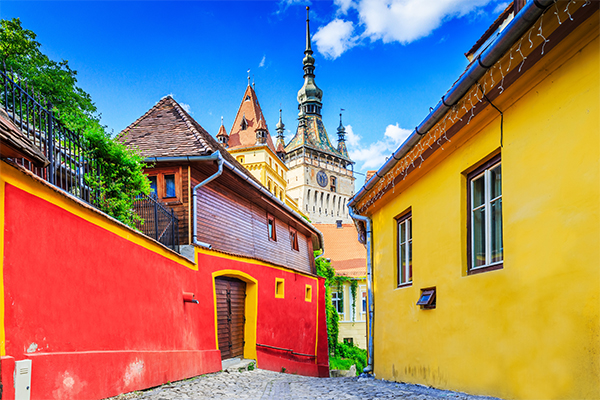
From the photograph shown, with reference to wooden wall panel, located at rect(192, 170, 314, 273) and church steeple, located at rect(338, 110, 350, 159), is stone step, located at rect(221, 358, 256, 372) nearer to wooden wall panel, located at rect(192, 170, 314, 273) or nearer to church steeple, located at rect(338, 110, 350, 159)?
wooden wall panel, located at rect(192, 170, 314, 273)

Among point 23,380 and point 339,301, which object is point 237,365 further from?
point 339,301

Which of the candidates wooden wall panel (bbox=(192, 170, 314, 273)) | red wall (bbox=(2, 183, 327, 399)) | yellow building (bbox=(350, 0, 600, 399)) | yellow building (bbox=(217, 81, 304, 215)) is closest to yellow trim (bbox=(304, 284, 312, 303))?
wooden wall panel (bbox=(192, 170, 314, 273))

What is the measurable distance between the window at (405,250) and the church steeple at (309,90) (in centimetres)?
9144

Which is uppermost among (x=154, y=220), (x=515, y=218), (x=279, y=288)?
(x=154, y=220)

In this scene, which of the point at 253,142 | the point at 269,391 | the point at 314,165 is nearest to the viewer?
the point at 269,391

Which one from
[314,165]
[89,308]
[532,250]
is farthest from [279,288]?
[314,165]

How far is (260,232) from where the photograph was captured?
52.5 feet

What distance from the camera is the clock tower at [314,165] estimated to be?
8950 centimetres

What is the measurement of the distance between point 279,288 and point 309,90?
87.5 meters

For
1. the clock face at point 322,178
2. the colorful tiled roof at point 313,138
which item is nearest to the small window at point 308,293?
the clock face at point 322,178

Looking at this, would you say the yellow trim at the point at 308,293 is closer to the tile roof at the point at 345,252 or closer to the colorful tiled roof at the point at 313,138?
the tile roof at the point at 345,252

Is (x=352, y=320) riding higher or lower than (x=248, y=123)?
lower

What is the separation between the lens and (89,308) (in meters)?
5.96

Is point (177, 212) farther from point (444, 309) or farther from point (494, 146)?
point (494, 146)
